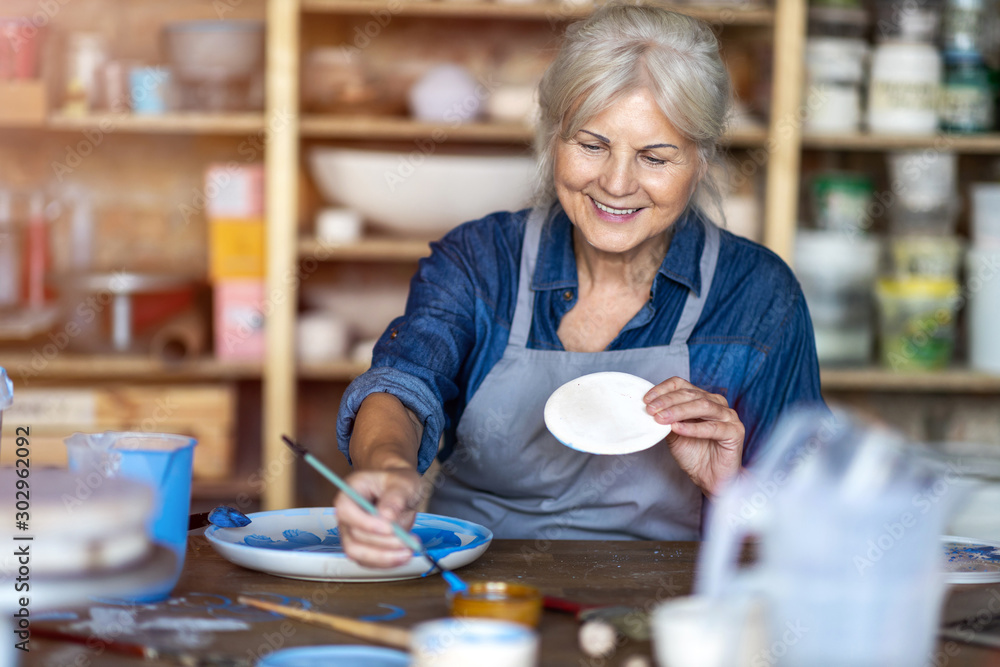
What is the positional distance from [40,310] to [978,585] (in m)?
2.21

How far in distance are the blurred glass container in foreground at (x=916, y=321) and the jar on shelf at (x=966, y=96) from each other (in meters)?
0.40

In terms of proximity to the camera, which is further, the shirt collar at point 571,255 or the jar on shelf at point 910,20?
the jar on shelf at point 910,20

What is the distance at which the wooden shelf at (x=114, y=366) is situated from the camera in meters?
2.50

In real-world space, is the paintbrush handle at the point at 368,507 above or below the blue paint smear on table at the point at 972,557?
above

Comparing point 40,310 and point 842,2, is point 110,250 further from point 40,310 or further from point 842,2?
point 842,2

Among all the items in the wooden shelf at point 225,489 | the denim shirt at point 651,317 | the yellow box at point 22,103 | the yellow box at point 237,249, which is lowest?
the wooden shelf at point 225,489

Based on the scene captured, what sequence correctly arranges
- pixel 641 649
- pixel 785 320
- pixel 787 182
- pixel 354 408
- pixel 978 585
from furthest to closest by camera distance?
1. pixel 787 182
2. pixel 785 320
3. pixel 354 408
4. pixel 978 585
5. pixel 641 649

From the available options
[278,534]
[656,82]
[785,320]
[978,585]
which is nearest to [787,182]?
[785,320]

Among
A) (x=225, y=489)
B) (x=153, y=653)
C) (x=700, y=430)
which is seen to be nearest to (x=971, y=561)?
(x=700, y=430)

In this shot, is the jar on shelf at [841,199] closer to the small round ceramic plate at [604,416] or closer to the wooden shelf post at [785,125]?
the wooden shelf post at [785,125]

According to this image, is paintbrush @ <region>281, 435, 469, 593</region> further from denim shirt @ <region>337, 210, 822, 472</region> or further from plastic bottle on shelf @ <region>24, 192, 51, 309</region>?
plastic bottle on shelf @ <region>24, 192, 51, 309</region>

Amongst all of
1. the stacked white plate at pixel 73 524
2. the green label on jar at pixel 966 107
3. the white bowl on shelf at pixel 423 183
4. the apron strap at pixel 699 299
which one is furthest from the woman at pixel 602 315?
the green label on jar at pixel 966 107

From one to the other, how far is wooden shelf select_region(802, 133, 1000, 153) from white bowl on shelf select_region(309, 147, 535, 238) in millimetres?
740

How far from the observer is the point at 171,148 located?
2.83m
